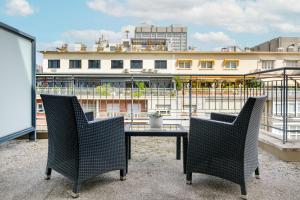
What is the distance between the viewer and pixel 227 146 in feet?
7.96

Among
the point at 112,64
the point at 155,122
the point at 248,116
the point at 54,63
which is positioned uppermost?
the point at 54,63

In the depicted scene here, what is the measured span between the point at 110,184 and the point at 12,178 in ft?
3.31

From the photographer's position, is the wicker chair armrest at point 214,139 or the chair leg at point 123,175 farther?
the chair leg at point 123,175

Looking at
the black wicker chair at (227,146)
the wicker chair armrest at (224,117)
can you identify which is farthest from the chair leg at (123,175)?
the wicker chair armrest at (224,117)

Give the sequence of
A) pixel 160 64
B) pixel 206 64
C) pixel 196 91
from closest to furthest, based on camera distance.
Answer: pixel 196 91 → pixel 160 64 → pixel 206 64

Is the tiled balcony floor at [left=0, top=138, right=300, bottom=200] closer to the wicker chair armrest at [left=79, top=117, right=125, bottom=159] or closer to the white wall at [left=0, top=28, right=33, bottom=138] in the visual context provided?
the wicker chair armrest at [left=79, top=117, right=125, bottom=159]

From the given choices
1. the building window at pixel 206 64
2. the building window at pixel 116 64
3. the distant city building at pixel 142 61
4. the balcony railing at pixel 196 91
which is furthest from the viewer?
the building window at pixel 206 64

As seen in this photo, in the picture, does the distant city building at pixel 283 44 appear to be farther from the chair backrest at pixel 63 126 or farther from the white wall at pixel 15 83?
the chair backrest at pixel 63 126

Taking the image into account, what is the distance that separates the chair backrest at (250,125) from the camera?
2.34 m

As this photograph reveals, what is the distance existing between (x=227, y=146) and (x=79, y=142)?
1.29 metres

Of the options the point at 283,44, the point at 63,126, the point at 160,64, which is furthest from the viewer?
the point at 283,44

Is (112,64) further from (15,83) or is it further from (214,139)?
(214,139)

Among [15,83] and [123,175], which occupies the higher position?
[15,83]

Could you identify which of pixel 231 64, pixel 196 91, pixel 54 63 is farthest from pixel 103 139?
pixel 231 64
